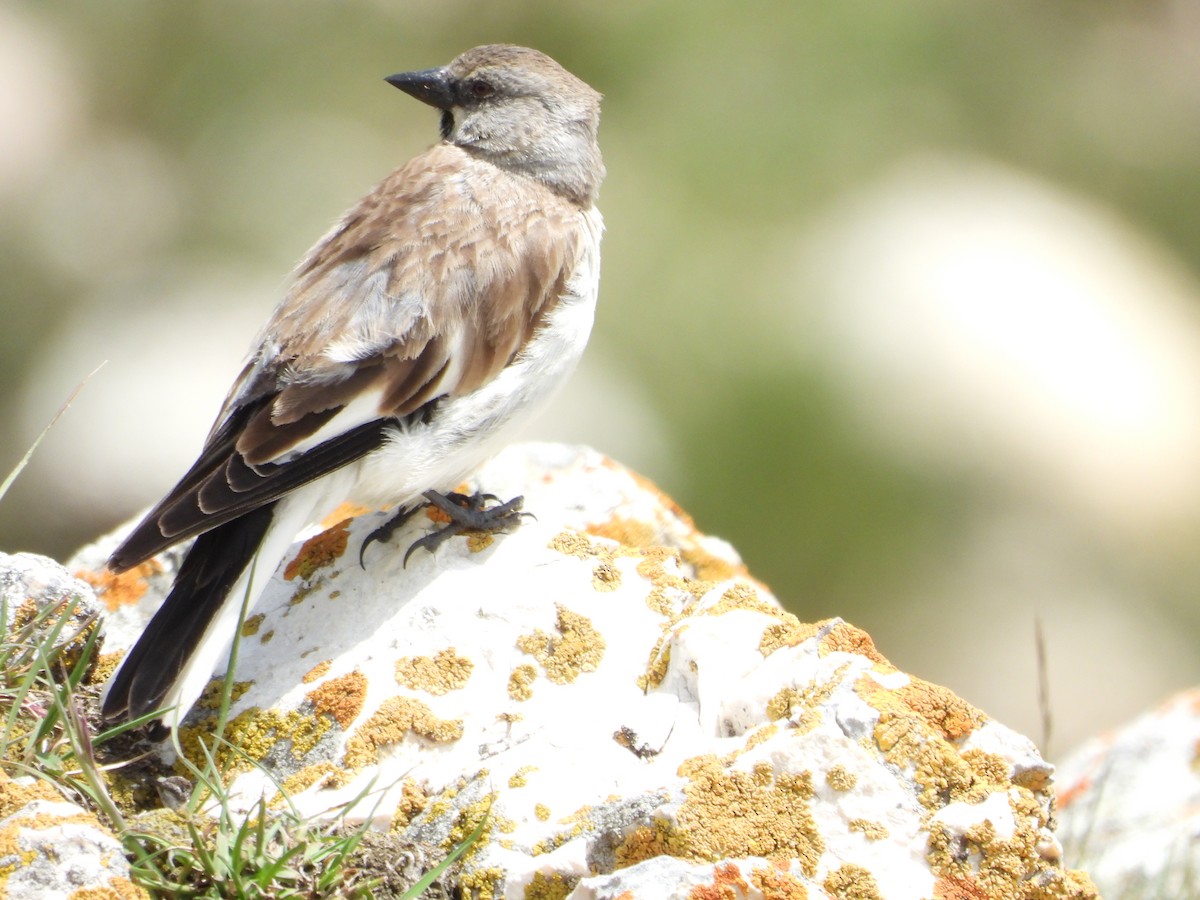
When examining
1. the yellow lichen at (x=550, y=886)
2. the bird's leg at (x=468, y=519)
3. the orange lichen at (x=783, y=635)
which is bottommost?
the yellow lichen at (x=550, y=886)

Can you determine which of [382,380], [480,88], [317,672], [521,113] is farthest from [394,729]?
[480,88]

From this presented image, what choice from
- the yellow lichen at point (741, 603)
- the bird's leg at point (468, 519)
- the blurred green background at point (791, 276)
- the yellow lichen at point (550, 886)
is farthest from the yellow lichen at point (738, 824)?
the blurred green background at point (791, 276)

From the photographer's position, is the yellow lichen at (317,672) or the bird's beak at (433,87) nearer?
Result: the yellow lichen at (317,672)

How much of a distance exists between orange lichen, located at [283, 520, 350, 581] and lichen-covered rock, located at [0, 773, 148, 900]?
1367mm

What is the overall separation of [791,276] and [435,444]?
308 inches

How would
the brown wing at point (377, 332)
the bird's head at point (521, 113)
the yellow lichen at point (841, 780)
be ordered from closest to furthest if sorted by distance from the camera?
the yellow lichen at point (841, 780), the brown wing at point (377, 332), the bird's head at point (521, 113)

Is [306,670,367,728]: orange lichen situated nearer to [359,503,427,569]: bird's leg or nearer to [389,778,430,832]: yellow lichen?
[389,778,430,832]: yellow lichen

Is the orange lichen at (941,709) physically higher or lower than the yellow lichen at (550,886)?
higher

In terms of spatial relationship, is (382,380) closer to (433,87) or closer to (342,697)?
(342,697)

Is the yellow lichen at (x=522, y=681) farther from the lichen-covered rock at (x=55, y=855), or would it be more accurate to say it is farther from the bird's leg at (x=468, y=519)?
the lichen-covered rock at (x=55, y=855)

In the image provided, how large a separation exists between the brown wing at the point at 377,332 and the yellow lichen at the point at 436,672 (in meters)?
0.56

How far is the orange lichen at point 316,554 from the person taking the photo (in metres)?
3.89

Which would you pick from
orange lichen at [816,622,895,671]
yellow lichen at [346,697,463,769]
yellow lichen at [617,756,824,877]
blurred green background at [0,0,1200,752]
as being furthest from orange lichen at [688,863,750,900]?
blurred green background at [0,0,1200,752]

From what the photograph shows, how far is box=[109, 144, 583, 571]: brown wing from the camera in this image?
11.4 feet
